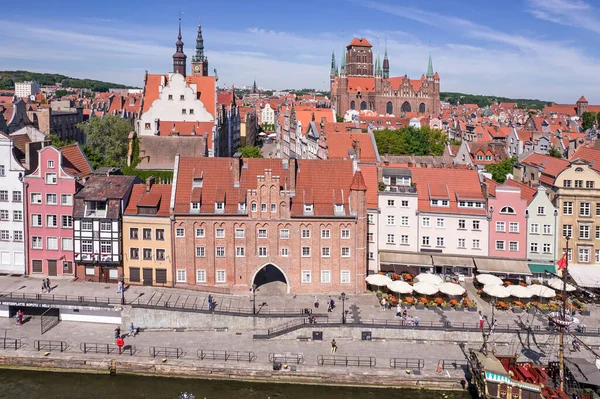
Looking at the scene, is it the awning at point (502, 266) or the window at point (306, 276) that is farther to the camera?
the awning at point (502, 266)

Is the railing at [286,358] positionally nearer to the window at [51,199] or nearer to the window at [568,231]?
the window at [51,199]

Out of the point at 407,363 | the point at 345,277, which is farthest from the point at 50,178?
the point at 407,363

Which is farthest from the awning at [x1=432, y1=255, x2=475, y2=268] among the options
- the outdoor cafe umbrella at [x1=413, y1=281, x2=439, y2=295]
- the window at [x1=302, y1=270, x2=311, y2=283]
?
the window at [x1=302, y1=270, x2=311, y2=283]

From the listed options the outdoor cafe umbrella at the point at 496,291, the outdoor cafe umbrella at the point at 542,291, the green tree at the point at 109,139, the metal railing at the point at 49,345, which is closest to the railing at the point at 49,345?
the metal railing at the point at 49,345

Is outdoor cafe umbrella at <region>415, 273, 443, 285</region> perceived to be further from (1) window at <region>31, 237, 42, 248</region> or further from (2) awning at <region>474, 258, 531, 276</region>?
(1) window at <region>31, 237, 42, 248</region>

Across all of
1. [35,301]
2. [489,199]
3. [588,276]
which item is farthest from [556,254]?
[35,301]

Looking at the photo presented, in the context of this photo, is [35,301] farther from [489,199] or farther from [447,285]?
[489,199]
